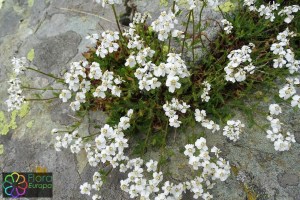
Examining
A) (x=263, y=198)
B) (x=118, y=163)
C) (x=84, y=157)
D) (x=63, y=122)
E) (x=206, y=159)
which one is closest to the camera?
(x=206, y=159)

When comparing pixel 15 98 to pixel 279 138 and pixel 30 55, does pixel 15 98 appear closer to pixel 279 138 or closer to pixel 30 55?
pixel 30 55

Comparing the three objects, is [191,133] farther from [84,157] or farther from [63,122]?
[63,122]

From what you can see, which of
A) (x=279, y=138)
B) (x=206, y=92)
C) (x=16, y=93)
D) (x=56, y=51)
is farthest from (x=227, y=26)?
(x=16, y=93)

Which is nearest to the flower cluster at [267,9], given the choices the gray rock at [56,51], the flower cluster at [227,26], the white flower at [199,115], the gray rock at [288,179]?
the flower cluster at [227,26]

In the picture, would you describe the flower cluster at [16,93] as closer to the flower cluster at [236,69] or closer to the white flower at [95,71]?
the white flower at [95,71]

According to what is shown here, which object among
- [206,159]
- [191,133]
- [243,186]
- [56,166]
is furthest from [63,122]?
[243,186]

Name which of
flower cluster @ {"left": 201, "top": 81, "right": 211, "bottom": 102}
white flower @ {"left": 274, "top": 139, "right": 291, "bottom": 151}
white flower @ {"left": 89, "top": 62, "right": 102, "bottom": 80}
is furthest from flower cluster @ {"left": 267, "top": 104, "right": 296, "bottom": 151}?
white flower @ {"left": 89, "top": 62, "right": 102, "bottom": 80}
